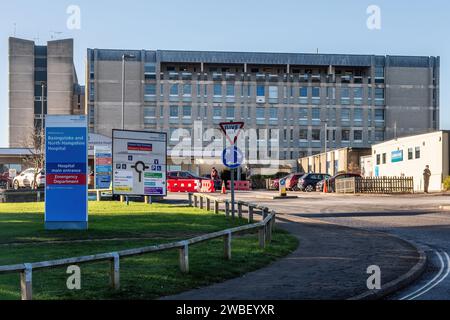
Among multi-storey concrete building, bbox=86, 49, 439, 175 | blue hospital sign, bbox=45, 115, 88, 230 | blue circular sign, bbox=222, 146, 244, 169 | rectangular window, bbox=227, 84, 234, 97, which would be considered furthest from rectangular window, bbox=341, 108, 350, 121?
blue hospital sign, bbox=45, 115, 88, 230

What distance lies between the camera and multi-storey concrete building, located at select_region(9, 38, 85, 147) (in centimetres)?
10731

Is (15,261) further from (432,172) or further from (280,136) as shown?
(280,136)

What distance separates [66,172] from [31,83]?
93.1m

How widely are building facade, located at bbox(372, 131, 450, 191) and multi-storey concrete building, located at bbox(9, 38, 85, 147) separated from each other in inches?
2346

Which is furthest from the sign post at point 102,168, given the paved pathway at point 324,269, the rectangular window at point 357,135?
the rectangular window at point 357,135

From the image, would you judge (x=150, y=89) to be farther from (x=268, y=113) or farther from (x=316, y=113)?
(x=316, y=113)

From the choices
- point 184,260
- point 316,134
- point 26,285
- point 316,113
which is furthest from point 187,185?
point 316,113

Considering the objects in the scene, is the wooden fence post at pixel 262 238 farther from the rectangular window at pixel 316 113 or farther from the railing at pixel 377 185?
the rectangular window at pixel 316 113

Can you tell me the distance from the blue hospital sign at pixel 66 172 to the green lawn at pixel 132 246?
0.60 m

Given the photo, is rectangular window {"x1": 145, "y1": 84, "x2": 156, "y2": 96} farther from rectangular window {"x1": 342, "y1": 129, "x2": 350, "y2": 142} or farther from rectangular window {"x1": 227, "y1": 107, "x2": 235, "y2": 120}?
rectangular window {"x1": 342, "y1": 129, "x2": 350, "y2": 142}

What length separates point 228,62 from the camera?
102 metres

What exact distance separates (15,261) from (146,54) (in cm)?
8999

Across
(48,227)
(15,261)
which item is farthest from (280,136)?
(15,261)

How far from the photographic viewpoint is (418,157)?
53750mm
